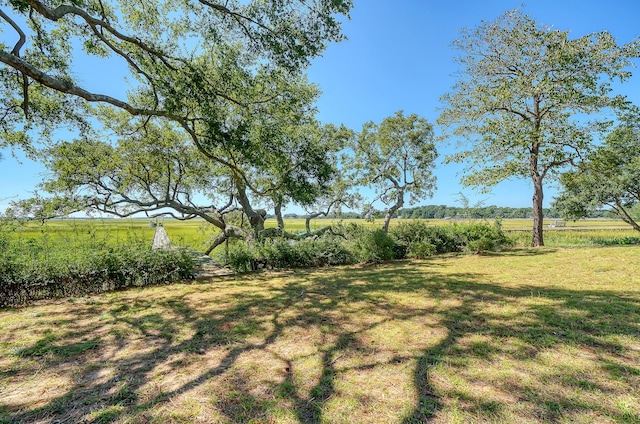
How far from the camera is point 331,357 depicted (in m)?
2.33

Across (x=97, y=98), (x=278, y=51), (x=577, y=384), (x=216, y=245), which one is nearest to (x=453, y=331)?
(x=577, y=384)

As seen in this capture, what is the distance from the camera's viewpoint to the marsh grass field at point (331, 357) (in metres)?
1.65

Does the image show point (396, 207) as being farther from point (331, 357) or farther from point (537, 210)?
point (331, 357)

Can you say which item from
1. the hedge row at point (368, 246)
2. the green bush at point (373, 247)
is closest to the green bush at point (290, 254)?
the hedge row at point (368, 246)

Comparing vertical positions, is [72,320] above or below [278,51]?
A: below

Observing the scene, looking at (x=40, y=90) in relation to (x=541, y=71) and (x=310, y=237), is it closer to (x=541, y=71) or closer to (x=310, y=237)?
(x=310, y=237)

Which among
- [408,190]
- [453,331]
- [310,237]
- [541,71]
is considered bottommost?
[453,331]

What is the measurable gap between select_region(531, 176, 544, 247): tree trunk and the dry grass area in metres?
7.27

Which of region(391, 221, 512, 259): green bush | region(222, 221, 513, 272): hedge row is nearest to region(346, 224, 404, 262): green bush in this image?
region(222, 221, 513, 272): hedge row

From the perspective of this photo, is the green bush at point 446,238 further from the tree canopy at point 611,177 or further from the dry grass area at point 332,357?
the dry grass area at point 332,357

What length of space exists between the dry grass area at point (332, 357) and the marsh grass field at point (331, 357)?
13mm

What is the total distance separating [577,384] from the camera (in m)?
1.83

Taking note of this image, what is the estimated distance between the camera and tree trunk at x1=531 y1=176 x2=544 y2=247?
34.4ft

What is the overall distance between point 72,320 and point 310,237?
6.32 meters
